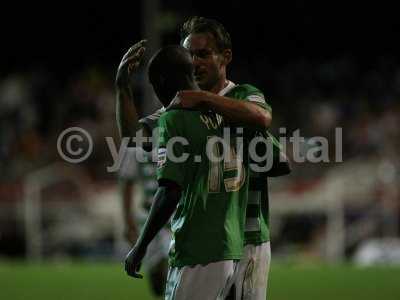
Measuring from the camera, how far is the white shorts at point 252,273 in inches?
182

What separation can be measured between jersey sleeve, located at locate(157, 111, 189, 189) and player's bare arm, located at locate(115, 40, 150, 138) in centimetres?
66

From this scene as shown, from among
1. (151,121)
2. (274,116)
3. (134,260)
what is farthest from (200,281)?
(274,116)

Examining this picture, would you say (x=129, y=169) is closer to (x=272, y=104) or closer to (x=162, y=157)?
(x=162, y=157)

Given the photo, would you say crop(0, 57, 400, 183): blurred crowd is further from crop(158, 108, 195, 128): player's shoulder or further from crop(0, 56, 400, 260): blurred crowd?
crop(158, 108, 195, 128): player's shoulder

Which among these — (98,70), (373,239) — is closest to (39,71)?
(98,70)

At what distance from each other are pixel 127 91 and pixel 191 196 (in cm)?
84

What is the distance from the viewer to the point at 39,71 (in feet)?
75.7

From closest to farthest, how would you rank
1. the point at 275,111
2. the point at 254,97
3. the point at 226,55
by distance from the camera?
the point at 254,97 < the point at 226,55 < the point at 275,111

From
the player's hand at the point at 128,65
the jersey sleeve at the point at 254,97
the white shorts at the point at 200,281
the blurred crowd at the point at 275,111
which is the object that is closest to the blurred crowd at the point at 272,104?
the blurred crowd at the point at 275,111

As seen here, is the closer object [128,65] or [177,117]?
[177,117]

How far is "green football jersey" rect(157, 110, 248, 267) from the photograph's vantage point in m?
4.26

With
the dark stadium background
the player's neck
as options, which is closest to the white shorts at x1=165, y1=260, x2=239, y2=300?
the player's neck

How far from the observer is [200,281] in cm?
432

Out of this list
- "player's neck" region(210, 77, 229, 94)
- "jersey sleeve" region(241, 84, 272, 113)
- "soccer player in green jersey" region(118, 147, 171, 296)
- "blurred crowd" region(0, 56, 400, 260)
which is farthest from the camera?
"blurred crowd" region(0, 56, 400, 260)
